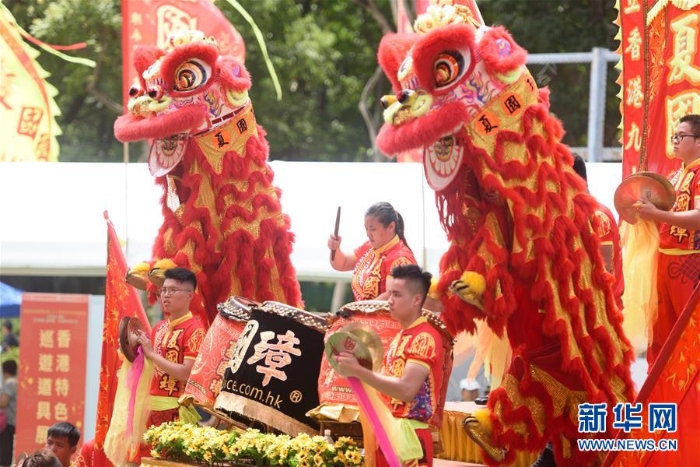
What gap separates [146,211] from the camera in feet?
28.4

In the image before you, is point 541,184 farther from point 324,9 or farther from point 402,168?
point 324,9

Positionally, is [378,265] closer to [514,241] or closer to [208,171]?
[514,241]

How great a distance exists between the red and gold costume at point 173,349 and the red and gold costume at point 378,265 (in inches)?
32.8

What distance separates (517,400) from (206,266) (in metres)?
2.13

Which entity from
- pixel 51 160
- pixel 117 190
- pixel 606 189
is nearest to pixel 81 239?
pixel 117 190

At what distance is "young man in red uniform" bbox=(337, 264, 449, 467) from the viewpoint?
15.0 feet

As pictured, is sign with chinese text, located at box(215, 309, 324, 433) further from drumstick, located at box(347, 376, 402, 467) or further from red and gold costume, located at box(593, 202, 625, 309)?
red and gold costume, located at box(593, 202, 625, 309)

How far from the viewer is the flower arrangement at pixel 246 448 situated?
4988 millimetres

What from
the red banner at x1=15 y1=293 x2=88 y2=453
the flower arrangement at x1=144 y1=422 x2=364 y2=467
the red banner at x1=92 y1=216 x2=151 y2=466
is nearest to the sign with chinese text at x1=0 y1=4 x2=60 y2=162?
the red banner at x1=15 y1=293 x2=88 y2=453

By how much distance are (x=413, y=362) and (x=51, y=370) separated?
14.6 feet

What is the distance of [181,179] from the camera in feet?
22.3

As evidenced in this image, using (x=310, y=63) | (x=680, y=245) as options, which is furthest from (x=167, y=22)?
(x=310, y=63)

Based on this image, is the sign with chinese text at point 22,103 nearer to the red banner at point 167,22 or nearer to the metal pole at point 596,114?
the red banner at point 167,22

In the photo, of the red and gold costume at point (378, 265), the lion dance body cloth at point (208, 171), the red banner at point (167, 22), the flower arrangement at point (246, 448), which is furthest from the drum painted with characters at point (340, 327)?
the red banner at point (167, 22)
